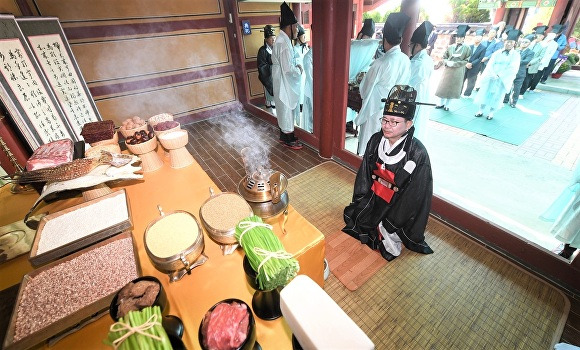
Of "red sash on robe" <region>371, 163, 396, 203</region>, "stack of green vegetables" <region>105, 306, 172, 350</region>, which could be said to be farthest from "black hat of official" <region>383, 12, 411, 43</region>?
"stack of green vegetables" <region>105, 306, 172, 350</region>

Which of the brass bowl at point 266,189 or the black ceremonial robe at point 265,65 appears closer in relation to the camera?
the brass bowl at point 266,189

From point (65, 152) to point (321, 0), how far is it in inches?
159

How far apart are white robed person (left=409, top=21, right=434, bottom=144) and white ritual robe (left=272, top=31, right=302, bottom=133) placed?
2.20 meters

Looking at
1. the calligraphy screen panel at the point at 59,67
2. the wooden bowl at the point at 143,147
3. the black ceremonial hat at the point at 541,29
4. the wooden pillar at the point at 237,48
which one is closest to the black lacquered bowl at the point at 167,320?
the wooden bowl at the point at 143,147

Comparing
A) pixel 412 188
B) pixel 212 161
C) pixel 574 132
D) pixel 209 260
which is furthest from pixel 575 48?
pixel 209 260

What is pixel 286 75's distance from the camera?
17.0 ft

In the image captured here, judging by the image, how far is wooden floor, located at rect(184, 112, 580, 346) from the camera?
4.94 metres

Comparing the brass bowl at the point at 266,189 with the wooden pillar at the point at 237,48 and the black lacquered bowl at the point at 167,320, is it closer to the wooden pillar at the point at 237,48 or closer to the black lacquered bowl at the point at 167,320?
the black lacquered bowl at the point at 167,320

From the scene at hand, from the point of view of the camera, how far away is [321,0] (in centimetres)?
398

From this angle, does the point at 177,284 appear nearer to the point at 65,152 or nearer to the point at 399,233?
the point at 65,152

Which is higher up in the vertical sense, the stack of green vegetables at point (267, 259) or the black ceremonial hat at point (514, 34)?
the black ceremonial hat at point (514, 34)

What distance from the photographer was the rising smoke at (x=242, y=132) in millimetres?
5823

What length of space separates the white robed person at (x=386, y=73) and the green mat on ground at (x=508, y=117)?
378 cm

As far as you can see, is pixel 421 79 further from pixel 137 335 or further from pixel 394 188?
pixel 137 335
